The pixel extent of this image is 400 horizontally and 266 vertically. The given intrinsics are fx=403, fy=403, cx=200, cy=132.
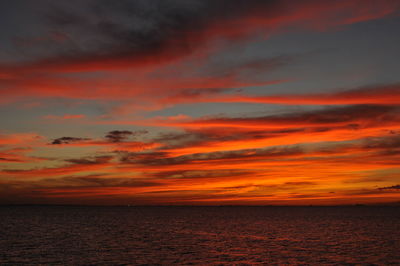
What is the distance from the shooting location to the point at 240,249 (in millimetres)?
69750

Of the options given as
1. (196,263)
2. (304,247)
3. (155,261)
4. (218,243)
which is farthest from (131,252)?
(304,247)

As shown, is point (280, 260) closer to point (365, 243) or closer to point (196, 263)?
point (196, 263)

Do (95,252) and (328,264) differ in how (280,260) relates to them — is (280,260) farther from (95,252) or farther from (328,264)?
(95,252)

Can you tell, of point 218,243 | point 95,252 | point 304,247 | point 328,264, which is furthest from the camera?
point 218,243

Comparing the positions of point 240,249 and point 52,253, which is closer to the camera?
point 52,253

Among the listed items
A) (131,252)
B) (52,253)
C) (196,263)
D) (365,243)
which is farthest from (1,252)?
(365,243)

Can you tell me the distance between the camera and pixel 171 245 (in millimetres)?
76750

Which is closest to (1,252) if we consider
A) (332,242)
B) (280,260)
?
(280,260)

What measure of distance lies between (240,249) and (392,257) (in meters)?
23.8

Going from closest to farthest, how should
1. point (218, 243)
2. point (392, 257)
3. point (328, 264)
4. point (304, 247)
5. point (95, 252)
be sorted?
point (328, 264), point (392, 257), point (95, 252), point (304, 247), point (218, 243)

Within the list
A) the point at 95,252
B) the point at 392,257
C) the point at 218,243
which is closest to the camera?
the point at 392,257

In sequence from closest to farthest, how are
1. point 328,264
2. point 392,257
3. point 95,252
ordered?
point 328,264 < point 392,257 < point 95,252

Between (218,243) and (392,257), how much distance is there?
31.7 meters

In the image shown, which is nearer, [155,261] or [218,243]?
[155,261]
